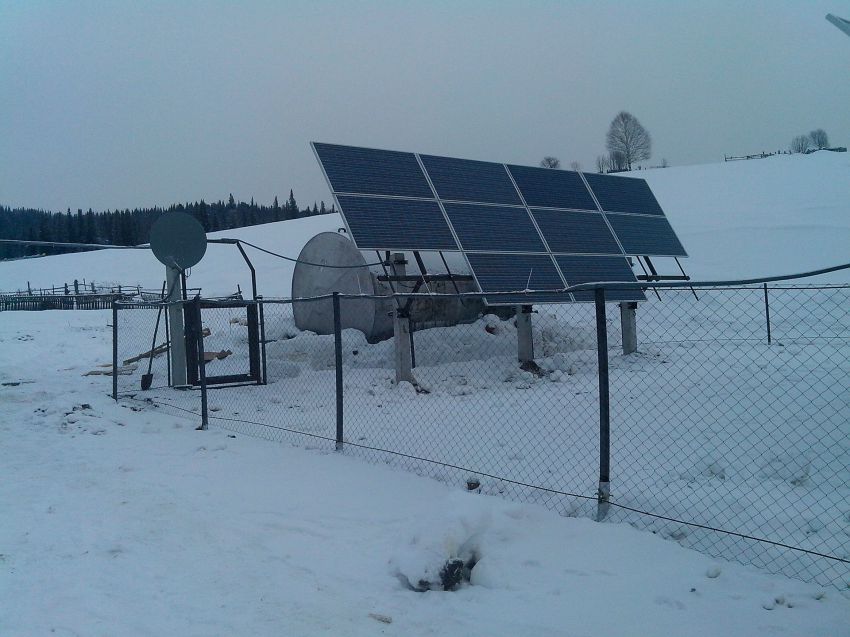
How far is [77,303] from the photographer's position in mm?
40094

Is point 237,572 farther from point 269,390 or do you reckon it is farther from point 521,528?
point 269,390

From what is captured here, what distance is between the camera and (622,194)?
1750 cm

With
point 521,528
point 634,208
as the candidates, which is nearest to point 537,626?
point 521,528

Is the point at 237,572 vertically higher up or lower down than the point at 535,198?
lower down

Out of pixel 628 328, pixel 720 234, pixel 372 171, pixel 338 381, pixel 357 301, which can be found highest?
pixel 372 171

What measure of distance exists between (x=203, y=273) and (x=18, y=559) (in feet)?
181

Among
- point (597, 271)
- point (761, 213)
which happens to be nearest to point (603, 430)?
point (597, 271)

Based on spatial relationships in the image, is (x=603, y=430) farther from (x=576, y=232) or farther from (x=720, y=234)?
(x=720, y=234)

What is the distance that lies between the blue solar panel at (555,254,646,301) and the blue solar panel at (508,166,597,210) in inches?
65.0

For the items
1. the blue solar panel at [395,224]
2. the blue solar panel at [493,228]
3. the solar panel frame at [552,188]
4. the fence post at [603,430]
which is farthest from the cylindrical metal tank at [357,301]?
the fence post at [603,430]

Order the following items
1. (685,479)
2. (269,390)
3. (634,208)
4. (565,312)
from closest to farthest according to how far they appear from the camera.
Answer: (685,479) → (269,390) → (634,208) → (565,312)

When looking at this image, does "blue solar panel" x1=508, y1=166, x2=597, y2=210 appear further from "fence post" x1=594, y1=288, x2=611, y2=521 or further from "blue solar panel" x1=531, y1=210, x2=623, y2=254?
"fence post" x1=594, y1=288, x2=611, y2=521

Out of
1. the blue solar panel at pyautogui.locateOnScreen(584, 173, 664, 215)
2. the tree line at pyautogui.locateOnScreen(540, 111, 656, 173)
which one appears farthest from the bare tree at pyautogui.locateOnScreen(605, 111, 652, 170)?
the blue solar panel at pyautogui.locateOnScreen(584, 173, 664, 215)

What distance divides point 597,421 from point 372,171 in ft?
22.7
